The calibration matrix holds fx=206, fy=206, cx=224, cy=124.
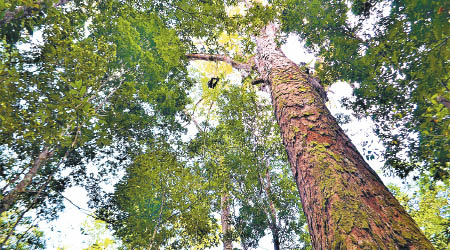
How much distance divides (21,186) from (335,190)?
646cm

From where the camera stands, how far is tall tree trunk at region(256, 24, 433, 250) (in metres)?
1.24

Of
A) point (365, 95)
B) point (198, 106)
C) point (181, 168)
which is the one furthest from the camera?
point (198, 106)

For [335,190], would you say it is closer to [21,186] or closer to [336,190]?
[336,190]

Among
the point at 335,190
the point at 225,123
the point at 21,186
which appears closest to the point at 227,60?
the point at 225,123

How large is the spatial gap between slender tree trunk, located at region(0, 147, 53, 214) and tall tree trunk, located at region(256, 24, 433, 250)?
5846 millimetres

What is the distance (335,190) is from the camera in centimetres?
153

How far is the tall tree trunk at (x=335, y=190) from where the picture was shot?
1.24 meters

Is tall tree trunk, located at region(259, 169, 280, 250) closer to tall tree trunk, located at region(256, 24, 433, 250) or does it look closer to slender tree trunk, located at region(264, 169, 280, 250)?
slender tree trunk, located at region(264, 169, 280, 250)

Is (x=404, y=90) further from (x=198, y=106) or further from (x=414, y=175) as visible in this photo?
(x=198, y=106)

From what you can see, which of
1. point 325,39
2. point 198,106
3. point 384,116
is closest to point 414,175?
point 384,116

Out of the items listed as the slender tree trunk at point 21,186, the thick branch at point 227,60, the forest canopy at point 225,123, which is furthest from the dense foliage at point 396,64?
the slender tree trunk at point 21,186

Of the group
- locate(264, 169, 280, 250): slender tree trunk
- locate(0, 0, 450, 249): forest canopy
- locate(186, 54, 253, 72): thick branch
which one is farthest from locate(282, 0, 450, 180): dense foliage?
locate(264, 169, 280, 250): slender tree trunk

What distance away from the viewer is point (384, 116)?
5918 mm

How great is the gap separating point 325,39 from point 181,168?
6589 mm
